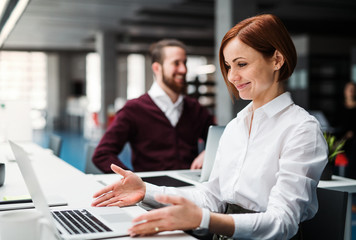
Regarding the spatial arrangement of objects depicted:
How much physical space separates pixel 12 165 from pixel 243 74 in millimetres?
2053

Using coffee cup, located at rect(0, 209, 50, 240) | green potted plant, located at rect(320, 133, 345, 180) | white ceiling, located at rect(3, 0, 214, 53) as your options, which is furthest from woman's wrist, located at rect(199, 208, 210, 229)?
white ceiling, located at rect(3, 0, 214, 53)

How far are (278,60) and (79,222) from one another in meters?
0.93

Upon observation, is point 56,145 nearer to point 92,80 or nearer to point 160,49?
point 160,49

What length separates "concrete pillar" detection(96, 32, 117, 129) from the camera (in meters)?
13.1

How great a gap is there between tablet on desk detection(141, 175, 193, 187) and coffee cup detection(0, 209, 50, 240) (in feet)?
3.58

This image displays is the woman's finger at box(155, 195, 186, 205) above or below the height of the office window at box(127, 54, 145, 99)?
below

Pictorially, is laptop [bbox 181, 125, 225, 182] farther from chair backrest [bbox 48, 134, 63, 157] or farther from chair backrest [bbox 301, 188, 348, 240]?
chair backrest [bbox 48, 134, 63, 157]

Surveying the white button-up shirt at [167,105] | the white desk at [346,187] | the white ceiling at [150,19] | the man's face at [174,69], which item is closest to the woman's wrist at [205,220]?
the white desk at [346,187]

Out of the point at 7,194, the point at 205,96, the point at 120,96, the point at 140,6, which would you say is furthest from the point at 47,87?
the point at 7,194

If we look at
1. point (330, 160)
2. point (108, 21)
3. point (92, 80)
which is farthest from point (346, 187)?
point (92, 80)

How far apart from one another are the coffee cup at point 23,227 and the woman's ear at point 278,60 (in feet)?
3.20

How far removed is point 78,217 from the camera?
57.9 inches

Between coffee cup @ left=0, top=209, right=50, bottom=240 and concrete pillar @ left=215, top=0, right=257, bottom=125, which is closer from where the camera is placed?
coffee cup @ left=0, top=209, right=50, bottom=240

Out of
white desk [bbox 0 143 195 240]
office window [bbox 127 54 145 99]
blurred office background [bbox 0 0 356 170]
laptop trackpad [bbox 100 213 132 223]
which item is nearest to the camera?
laptop trackpad [bbox 100 213 132 223]
